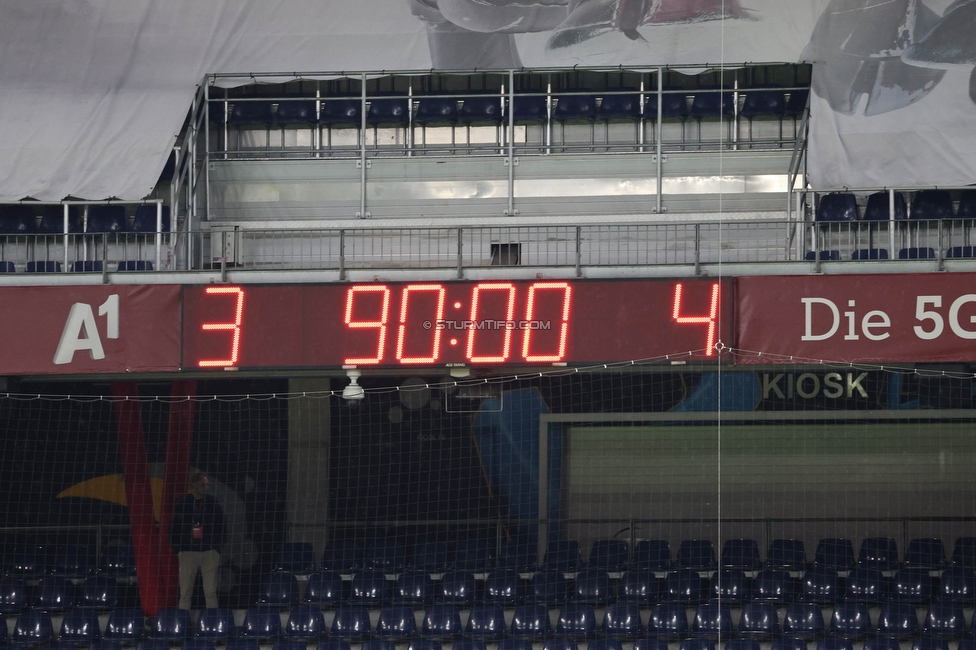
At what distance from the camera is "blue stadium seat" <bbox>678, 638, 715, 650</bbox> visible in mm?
12266

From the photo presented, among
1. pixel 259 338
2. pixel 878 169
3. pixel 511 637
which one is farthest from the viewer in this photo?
pixel 878 169

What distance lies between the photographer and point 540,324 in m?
11.7

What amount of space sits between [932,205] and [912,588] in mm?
5112

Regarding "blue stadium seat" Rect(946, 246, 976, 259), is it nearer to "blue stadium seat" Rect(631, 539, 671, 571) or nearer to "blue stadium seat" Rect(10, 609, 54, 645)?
"blue stadium seat" Rect(631, 539, 671, 571)

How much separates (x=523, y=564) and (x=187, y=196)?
652 centimetres

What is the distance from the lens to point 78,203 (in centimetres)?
1506

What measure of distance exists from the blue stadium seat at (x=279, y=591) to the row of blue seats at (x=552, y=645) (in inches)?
33.0

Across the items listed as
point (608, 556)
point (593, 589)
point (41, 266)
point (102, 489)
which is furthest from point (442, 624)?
point (41, 266)

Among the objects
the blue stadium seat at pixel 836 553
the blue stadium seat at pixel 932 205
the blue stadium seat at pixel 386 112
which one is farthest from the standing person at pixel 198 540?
the blue stadium seat at pixel 932 205

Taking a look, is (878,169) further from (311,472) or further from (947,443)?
(311,472)

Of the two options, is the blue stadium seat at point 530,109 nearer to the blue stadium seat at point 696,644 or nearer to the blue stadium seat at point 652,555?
the blue stadium seat at point 652,555

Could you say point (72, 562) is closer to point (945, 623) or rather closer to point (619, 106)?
point (619, 106)

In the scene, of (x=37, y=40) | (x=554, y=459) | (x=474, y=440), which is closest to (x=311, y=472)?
(x=474, y=440)

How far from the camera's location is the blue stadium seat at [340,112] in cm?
1747
